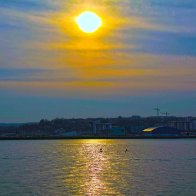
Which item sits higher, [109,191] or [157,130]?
[157,130]

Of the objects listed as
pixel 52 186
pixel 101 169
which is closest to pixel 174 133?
pixel 101 169

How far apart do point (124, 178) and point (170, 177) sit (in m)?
3.72

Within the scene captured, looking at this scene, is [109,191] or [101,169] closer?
[109,191]

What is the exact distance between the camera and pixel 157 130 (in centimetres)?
19762

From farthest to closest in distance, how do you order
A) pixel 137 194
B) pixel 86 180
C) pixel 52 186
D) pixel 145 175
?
pixel 145 175
pixel 86 180
pixel 52 186
pixel 137 194

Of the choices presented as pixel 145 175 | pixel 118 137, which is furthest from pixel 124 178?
pixel 118 137

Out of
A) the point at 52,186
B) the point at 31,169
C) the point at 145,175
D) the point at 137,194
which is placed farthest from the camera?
the point at 31,169

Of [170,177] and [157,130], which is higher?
[157,130]

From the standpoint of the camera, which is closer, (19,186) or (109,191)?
(109,191)

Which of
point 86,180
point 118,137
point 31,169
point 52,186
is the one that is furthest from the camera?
point 118,137

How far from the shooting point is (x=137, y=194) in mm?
34000

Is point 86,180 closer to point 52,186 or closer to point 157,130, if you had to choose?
point 52,186

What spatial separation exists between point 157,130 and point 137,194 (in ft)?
541

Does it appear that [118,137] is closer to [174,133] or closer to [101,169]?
[174,133]
